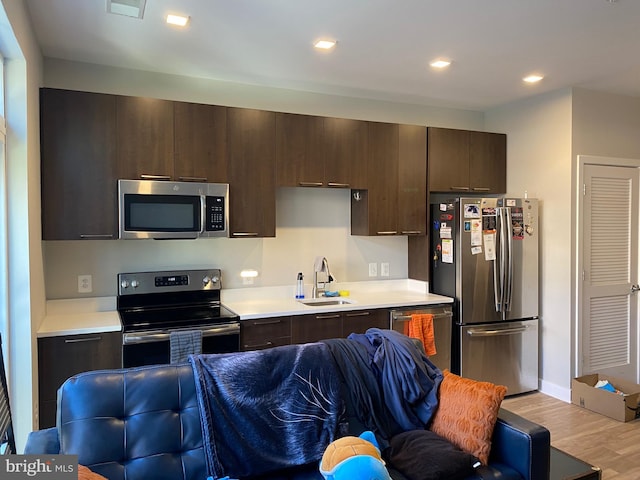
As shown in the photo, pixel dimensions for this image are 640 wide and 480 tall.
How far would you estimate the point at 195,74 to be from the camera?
3.73m

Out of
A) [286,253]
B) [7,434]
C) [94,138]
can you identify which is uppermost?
[94,138]

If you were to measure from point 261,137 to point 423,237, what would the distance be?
1.80 metres

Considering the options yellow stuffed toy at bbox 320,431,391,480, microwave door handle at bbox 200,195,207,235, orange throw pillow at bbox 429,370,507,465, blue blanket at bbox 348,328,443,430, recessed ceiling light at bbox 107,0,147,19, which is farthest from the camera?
microwave door handle at bbox 200,195,207,235

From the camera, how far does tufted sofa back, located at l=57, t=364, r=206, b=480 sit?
174cm

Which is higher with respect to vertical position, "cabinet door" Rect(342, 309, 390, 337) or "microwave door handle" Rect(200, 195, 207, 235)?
"microwave door handle" Rect(200, 195, 207, 235)

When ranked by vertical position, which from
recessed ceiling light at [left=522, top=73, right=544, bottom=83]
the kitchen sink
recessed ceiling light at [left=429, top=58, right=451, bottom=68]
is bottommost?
the kitchen sink

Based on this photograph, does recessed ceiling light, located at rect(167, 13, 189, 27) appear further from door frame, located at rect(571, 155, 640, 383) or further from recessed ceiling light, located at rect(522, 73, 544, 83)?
door frame, located at rect(571, 155, 640, 383)

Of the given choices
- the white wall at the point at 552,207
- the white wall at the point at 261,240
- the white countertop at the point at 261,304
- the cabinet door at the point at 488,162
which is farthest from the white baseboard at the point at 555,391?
the cabinet door at the point at 488,162

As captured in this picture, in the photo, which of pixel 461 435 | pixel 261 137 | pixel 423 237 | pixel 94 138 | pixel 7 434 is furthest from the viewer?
pixel 423 237

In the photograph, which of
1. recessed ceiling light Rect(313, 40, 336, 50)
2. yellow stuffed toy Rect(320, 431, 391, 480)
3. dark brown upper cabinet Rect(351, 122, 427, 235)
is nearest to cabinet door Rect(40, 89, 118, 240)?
recessed ceiling light Rect(313, 40, 336, 50)

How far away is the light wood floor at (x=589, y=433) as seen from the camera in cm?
303

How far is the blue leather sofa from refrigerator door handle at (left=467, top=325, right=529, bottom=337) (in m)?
2.05

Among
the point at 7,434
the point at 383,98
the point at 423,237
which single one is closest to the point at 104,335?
the point at 7,434

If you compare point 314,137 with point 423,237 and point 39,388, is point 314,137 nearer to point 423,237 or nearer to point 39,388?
point 423,237
